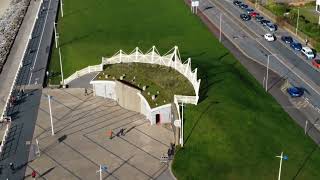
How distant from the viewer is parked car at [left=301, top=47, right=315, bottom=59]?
Result: 105 m

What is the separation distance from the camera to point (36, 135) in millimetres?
76062

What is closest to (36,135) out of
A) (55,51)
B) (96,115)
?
(96,115)

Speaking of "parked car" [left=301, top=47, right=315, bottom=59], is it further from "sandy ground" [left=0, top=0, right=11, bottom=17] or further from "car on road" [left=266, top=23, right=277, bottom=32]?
"sandy ground" [left=0, top=0, right=11, bottom=17]

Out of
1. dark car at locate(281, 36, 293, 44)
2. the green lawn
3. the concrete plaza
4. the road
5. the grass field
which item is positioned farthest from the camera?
dark car at locate(281, 36, 293, 44)

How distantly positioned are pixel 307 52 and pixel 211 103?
35.0 m

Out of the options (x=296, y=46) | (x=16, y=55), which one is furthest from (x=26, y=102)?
(x=296, y=46)

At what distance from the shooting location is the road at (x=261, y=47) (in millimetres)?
95188

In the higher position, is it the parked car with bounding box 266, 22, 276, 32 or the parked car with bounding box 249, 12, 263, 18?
the parked car with bounding box 266, 22, 276, 32

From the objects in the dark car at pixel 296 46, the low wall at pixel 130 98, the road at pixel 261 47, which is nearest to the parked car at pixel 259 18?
the road at pixel 261 47

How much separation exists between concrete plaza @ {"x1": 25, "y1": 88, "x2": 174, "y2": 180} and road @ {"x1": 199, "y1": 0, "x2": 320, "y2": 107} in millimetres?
29749

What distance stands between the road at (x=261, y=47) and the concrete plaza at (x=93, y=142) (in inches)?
1171

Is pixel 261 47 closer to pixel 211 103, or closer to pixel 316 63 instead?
pixel 316 63

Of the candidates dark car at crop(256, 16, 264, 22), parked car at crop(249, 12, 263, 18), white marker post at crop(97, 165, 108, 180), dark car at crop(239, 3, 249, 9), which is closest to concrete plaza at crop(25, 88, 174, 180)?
white marker post at crop(97, 165, 108, 180)

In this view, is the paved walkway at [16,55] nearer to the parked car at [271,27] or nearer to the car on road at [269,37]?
the car on road at [269,37]
